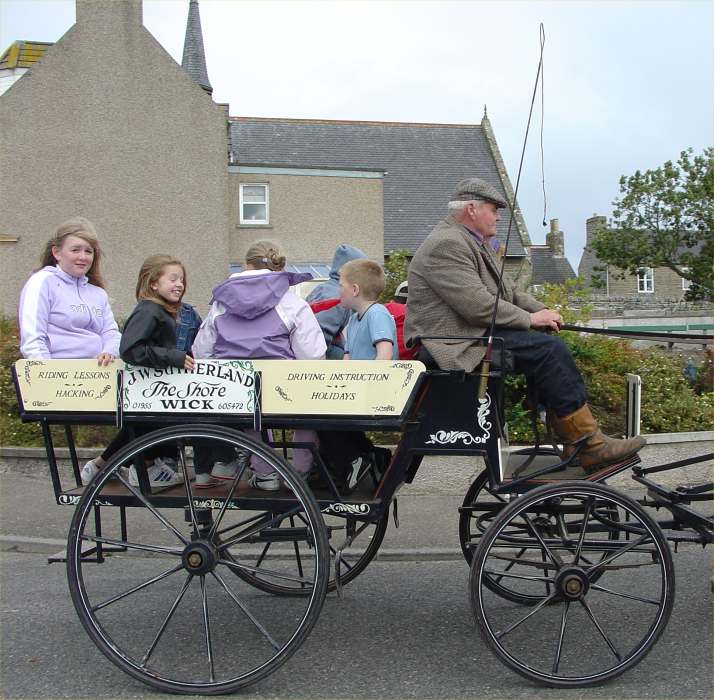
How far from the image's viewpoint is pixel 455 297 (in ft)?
12.7

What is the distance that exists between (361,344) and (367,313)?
16 centimetres

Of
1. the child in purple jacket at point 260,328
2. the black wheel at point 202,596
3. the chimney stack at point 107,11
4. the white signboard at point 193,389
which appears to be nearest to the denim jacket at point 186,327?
the child in purple jacket at point 260,328

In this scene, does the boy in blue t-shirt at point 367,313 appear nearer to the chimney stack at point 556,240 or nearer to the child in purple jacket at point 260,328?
the child in purple jacket at point 260,328

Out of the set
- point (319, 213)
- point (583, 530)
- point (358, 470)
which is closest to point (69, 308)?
point (358, 470)

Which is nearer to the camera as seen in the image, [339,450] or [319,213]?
[339,450]

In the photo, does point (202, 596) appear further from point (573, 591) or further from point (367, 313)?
point (573, 591)

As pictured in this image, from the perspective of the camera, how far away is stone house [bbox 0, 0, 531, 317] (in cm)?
2205

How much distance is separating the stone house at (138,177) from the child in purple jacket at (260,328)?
18.2 metres

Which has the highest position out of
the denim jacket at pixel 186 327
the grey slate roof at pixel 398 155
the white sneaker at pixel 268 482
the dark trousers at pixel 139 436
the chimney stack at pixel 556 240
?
the grey slate roof at pixel 398 155

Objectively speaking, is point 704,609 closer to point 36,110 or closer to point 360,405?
point 360,405

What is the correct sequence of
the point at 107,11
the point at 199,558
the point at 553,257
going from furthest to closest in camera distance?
the point at 553,257 < the point at 107,11 < the point at 199,558

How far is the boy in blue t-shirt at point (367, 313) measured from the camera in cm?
407

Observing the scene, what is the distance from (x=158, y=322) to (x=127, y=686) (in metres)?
1.54

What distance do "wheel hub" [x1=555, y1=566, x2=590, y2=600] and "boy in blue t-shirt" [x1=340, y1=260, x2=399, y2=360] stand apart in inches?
49.3
